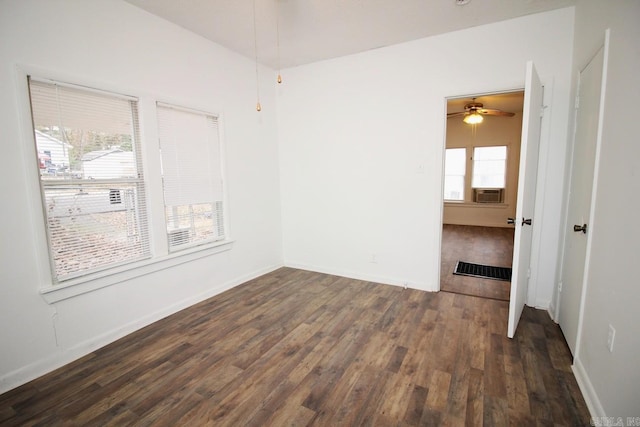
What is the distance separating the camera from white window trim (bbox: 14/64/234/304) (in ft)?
6.51

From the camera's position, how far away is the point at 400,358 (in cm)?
223

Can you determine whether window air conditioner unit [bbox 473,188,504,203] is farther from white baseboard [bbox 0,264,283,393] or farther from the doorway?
white baseboard [bbox 0,264,283,393]

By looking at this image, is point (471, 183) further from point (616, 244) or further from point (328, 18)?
point (616, 244)

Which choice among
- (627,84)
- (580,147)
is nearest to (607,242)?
(627,84)

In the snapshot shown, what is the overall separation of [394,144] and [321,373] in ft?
8.53

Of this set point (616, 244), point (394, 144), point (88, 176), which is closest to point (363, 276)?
point (394, 144)

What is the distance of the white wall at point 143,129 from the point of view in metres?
1.95

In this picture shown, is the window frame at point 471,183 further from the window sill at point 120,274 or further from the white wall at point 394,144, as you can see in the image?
the window sill at point 120,274

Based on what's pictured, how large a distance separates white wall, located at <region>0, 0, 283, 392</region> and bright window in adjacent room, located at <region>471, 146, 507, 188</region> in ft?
19.9

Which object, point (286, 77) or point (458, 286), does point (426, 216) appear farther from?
point (286, 77)

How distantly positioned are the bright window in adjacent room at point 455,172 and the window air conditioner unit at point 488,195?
0.38 m

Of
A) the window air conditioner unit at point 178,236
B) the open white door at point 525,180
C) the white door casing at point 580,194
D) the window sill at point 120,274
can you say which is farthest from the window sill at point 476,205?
the window air conditioner unit at point 178,236

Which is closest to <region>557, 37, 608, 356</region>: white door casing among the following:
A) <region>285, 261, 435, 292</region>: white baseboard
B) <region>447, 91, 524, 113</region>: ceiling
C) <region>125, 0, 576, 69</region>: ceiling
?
<region>125, 0, 576, 69</region>: ceiling

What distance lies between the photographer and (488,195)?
23.7 feet
